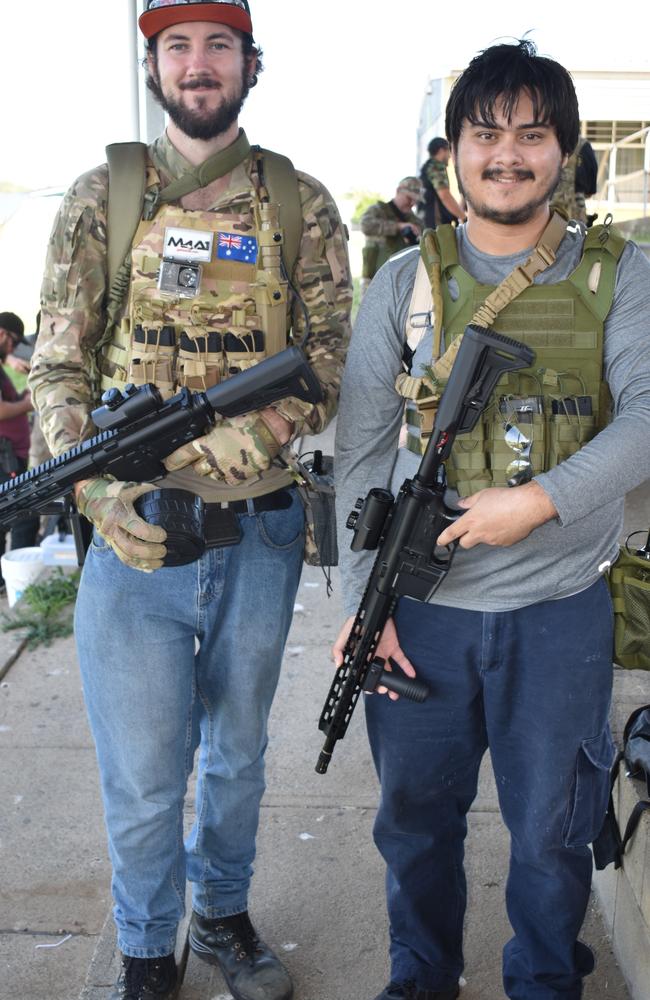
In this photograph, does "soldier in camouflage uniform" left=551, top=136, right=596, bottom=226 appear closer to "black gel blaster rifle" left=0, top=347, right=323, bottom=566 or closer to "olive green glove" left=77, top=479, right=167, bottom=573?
"black gel blaster rifle" left=0, top=347, right=323, bottom=566

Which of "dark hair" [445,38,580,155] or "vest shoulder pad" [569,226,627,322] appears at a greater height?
"dark hair" [445,38,580,155]

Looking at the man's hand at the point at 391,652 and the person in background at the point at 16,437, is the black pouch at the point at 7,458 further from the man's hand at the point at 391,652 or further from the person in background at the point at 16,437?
the man's hand at the point at 391,652

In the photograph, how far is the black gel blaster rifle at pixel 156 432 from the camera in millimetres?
2023

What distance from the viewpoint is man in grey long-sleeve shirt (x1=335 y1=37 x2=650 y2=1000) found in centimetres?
188

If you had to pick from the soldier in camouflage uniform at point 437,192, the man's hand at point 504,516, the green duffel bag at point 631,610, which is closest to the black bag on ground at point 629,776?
the green duffel bag at point 631,610

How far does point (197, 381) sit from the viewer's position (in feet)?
7.18

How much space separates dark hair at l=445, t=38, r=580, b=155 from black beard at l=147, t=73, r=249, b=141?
1.66 ft

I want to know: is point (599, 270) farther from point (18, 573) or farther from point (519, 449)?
point (18, 573)

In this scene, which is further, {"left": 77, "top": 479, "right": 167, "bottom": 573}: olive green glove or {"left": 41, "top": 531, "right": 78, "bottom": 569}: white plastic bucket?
{"left": 41, "top": 531, "right": 78, "bottom": 569}: white plastic bucket

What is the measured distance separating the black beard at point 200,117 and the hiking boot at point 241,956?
1.87m

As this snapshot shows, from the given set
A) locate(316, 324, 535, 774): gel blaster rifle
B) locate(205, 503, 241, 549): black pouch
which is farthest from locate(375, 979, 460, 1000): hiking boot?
locate(205, 503, 241, 549): black pouch

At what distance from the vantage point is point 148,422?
205cm

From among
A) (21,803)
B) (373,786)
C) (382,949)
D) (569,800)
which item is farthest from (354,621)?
(21,803)

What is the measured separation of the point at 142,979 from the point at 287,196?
184cm
